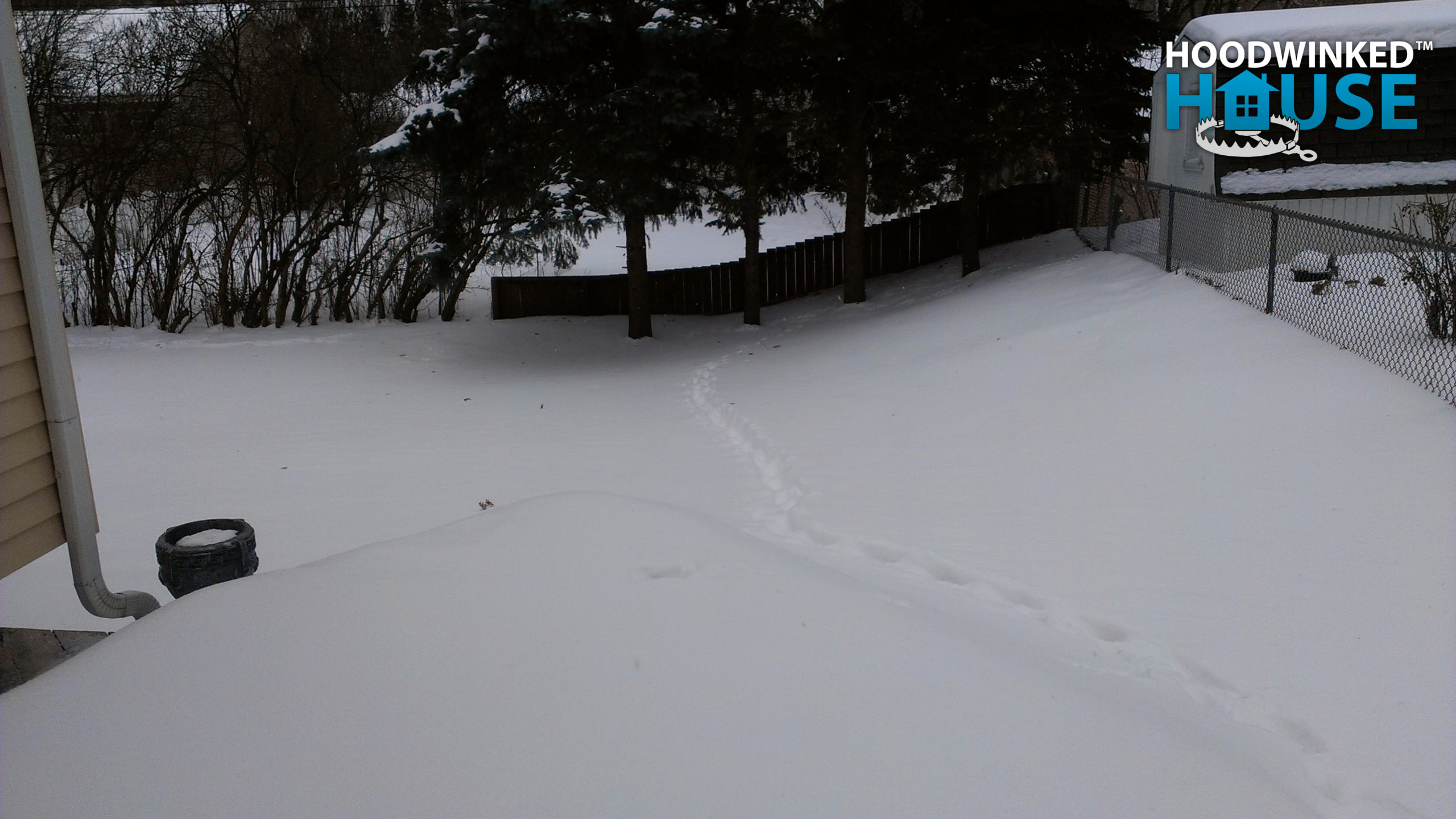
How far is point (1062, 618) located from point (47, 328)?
411 centimetres

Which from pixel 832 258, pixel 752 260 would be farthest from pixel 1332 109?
pixel 832 258

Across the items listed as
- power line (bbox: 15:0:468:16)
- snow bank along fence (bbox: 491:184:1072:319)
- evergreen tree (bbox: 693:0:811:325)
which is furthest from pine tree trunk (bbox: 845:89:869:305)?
power line (bbox: 15:0:468:16)

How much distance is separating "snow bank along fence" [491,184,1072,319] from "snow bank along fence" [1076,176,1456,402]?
5579 millimetres

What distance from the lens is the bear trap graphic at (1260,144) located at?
1159 cm

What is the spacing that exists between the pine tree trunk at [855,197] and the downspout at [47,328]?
11.7m

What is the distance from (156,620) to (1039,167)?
1390cm

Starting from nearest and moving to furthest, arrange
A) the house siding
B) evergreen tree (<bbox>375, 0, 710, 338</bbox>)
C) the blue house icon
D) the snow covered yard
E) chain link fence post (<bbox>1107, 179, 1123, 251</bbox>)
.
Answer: the snow covered yard
the house siding
the blue house icon
evergreen tree (<bbox>375, 0, 710, 338</bbox>)
chain link fence post (<bbox>1107, 179, 1123, 251</bbox>)

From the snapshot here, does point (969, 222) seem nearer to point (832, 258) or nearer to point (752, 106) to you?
point (832, 258)

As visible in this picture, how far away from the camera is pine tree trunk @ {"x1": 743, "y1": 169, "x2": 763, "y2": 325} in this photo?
49.4ft

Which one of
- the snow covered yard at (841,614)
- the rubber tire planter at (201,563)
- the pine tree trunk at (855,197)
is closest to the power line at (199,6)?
the pine tree trunk at (855,197)

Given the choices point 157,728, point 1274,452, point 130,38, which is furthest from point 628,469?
point 130,38

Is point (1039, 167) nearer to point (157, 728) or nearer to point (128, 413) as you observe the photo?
point (128, 413)

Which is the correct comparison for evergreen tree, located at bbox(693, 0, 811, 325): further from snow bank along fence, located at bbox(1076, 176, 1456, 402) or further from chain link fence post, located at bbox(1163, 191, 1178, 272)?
chain link fence post, located at bbox(1163, 191, 1178, 272)

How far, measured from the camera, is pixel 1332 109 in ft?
38.2
